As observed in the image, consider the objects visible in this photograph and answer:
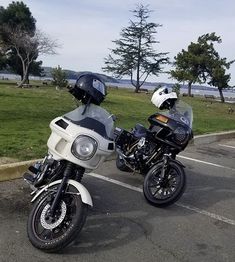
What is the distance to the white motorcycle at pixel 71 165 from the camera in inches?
156

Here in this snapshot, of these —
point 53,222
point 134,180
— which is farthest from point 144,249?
point 134,180

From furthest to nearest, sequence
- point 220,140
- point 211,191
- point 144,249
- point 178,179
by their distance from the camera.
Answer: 1. point 220,140
2. point 211,191
3. point 178,179
4. point 144,249

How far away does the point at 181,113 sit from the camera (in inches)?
237

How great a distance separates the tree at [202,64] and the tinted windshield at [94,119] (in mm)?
42281

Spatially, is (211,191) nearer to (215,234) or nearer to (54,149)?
(215,234)

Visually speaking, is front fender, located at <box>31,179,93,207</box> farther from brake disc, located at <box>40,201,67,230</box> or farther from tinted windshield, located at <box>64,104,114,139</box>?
tinted windshield, located at <box>64,104,114,139</box>

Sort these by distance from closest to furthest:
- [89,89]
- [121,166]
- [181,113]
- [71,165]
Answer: [71,165]
[89,89]
[181,113]
[121,166]

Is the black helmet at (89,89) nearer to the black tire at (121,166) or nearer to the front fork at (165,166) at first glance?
the front fork at (165,166)

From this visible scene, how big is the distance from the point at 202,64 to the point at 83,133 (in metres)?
44.1

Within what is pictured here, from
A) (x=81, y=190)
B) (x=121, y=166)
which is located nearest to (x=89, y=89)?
(x=81, y=190)

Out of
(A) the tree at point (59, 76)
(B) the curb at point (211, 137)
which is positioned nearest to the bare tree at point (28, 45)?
(A) the tree at point (59, 76)

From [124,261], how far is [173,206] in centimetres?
188

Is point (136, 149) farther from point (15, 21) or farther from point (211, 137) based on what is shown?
point (15, 21)

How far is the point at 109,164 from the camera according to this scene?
25.5 feet
